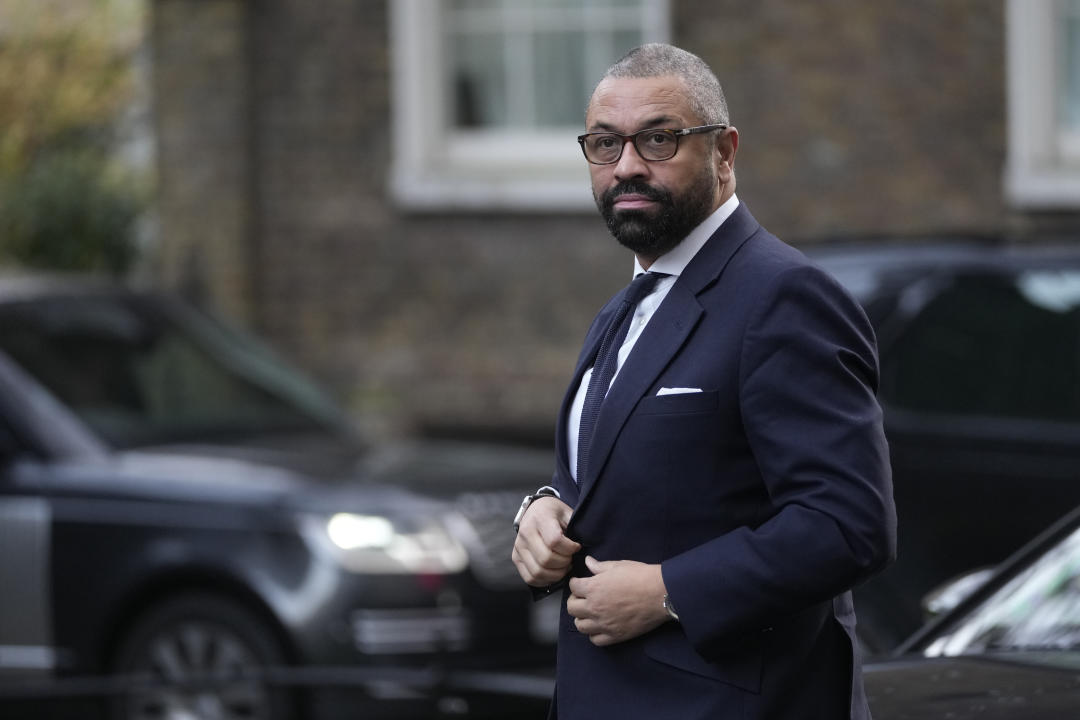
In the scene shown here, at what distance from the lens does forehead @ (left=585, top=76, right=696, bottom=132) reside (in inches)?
98.2

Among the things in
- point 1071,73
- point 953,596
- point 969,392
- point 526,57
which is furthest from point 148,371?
point 1071,73

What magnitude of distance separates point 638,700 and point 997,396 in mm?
3049

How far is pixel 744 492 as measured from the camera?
95.3 inches

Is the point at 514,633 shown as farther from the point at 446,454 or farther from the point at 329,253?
the point at 329,253

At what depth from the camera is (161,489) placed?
588 centimetres

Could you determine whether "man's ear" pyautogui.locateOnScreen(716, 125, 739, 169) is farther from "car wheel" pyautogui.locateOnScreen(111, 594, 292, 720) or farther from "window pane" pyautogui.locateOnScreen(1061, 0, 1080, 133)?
"window pane" pyautogui.locateOnScreen(1061, 0, 1080, 133)

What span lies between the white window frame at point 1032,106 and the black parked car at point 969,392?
4.59 meters

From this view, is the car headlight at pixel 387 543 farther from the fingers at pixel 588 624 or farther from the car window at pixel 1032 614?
the fingers at pixel 588 624

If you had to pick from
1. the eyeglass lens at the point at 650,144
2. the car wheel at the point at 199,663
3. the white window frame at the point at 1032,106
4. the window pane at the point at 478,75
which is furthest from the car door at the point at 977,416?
the window pane at the point at 478,75

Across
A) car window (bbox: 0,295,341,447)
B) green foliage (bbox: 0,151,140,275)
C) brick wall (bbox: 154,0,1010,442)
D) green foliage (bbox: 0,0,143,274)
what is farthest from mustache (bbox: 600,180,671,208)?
green foliage (bbox: 0,0,143,274)

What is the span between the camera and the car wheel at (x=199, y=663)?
557 cm

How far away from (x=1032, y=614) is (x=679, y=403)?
4.34ft

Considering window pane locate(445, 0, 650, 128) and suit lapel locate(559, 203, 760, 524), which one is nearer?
suit lapel locate(559, 203, 760, 524)

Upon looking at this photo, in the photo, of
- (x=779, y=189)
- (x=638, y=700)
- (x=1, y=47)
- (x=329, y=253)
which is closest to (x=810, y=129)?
(x=779, y=189)
